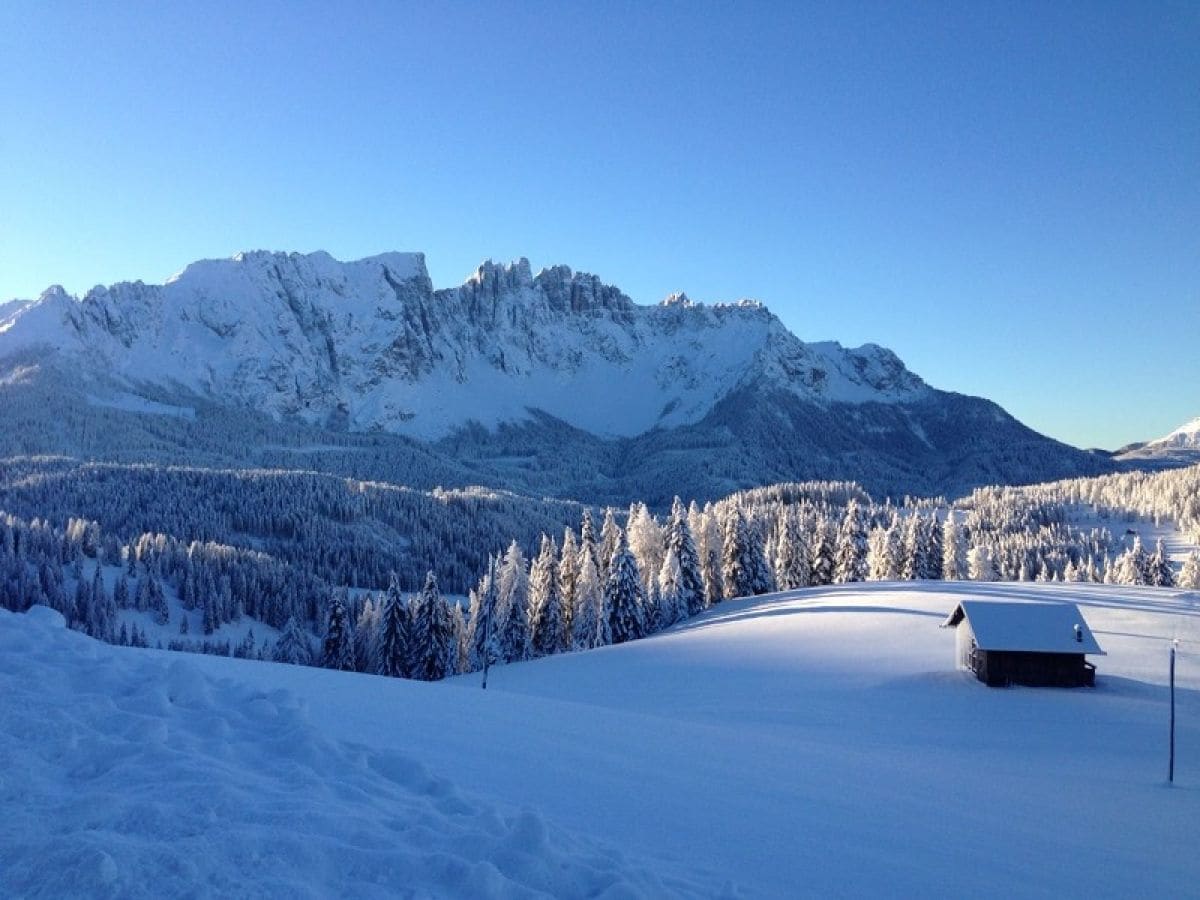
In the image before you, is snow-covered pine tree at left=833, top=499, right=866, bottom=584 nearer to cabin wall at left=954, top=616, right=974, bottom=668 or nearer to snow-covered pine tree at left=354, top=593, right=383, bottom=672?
cabin wall at left=954, top=616, right=974, bottom=668

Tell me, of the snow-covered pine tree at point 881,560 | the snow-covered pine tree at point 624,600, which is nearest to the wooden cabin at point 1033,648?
the snow-covered pine tree at point 624,600

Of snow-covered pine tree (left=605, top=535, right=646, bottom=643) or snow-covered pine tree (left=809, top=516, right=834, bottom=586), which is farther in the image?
snow-covered pine tree (left=809, top=516, right=834, bottom=586)

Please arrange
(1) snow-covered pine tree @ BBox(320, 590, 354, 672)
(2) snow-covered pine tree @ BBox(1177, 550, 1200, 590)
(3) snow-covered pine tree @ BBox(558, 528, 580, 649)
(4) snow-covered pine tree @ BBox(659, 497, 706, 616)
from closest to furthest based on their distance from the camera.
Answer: (1) snow-covered pine tree @ BBox(320, 590, 354, 672) < (4) snow-covered pine tree @ BBox(659, 497, 706, 616) < (3) snow-covered pine tree @ BBox(558, 528, 580, 649) < (2) snow-covered pine tree @ BBox(1177, 550, 1200, 590)

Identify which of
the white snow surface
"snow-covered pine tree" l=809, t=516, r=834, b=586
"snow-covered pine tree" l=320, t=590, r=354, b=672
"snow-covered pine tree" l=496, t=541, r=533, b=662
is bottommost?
"snow-covered pine tree" l=320, t=590, r=354, b=672

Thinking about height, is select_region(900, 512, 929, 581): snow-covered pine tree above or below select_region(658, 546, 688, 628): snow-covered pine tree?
above

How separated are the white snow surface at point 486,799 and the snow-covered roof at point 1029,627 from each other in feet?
40.2

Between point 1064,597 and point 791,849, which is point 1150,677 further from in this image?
point 791,849

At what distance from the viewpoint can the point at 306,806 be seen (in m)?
6.90

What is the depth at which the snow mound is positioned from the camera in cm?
553

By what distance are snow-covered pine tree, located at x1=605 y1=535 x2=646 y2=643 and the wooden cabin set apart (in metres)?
25.1

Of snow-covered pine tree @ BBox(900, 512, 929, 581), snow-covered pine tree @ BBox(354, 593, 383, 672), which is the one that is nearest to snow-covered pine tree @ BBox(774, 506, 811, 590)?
snow-covered pine tree @ BBox(900, 512, 929, 581)

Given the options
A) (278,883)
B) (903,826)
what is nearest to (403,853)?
(278,883)

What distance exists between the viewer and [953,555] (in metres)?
75.1

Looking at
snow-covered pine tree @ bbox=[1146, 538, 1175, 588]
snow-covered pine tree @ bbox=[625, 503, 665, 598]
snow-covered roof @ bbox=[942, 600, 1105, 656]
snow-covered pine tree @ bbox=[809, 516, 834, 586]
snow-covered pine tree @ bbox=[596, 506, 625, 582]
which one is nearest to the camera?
snow-covered roof @ bbox=[942, 600, 1105, 656]
